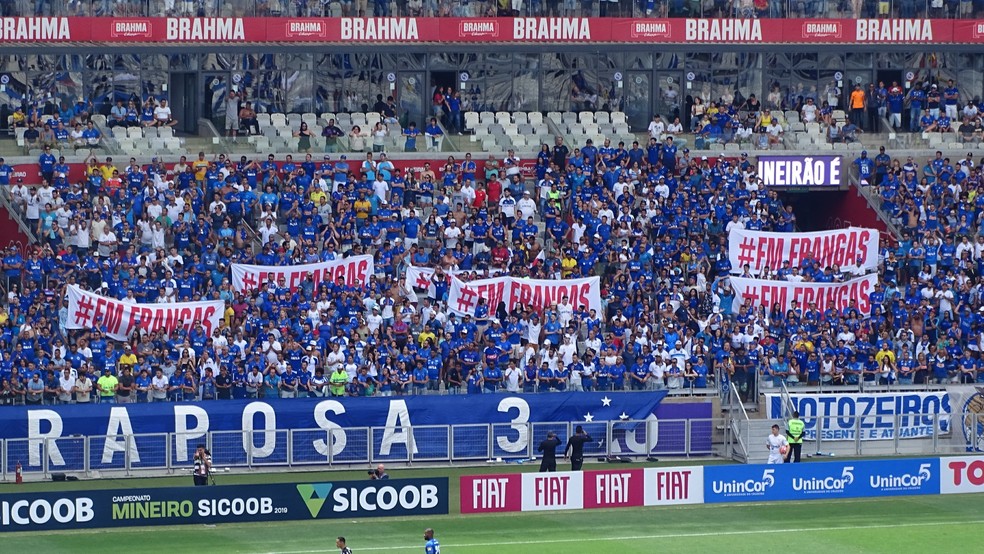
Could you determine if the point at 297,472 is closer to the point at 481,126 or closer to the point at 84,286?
the point at 84,286

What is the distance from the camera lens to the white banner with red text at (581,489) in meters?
33.6

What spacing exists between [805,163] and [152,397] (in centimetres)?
1994

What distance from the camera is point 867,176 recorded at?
4909 cm

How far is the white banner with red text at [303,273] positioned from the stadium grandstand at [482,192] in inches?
3.4

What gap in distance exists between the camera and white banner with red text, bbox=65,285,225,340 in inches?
1496

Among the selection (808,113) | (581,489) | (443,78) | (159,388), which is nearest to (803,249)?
(808,113)

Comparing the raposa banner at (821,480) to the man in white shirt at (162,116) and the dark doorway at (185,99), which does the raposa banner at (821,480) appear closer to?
the man in white shirt at (162,116)

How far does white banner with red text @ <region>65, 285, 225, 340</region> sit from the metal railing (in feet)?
10.7

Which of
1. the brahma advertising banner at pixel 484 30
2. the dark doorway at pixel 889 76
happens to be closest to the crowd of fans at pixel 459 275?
the brahma advertising banner at pixel 484 30

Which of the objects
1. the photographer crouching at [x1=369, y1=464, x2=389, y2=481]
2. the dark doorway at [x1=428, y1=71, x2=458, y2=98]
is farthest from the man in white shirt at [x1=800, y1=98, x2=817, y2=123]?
the photographer crouching at [x1=369, y1=464, x2=389, y2=481]

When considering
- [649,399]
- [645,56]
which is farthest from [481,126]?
[649,399]

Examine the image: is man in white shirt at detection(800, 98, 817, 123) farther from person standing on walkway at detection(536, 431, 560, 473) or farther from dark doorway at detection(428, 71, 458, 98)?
person standing on walkway at detection(536, 431, 560, 473)

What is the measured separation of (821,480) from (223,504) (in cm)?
1109

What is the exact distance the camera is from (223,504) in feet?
106
